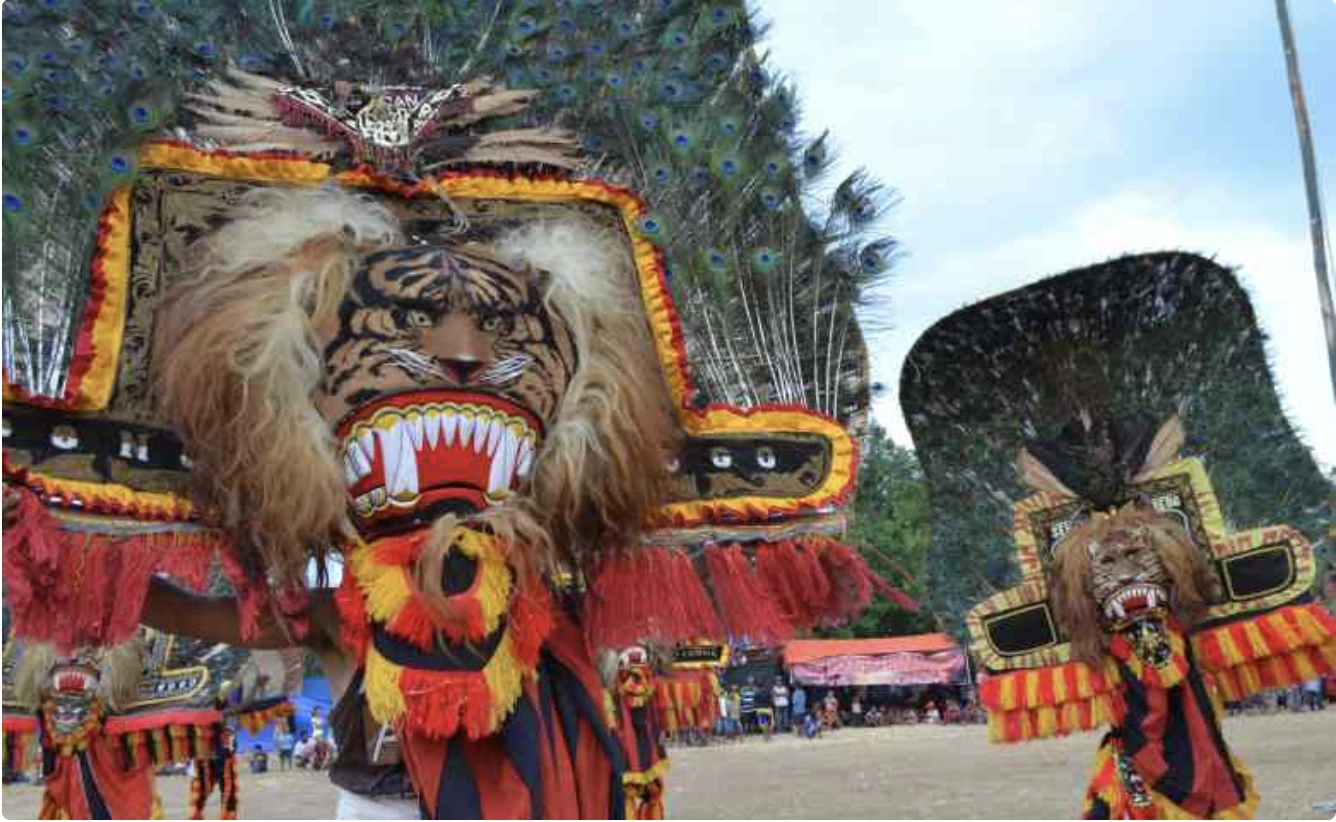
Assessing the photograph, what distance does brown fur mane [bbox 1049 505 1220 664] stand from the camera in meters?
5.20

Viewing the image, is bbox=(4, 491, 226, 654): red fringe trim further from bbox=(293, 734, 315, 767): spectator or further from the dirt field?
bbox=(293, 734, 315, 767): spectator

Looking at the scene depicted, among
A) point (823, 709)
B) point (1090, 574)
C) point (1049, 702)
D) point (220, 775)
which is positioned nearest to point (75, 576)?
point (1090, 574)

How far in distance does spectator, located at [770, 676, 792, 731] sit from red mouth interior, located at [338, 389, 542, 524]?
25087 mm

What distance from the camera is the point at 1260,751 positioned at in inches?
524

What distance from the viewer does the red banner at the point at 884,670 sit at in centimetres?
2703

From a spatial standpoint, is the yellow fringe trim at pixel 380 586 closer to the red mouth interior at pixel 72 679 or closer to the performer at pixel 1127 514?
the performer at pixel 1127 514

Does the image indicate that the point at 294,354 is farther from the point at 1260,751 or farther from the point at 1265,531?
the point at 1260,751

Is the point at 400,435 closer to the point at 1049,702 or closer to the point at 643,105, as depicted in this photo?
the point at 643,105

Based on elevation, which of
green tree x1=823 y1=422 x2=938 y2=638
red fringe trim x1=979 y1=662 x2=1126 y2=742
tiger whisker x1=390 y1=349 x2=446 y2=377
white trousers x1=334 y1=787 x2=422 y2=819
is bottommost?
white trousers x1=334 y1=787 x2=422 y2=819

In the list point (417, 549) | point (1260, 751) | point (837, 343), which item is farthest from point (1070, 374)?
point (1260, 751)

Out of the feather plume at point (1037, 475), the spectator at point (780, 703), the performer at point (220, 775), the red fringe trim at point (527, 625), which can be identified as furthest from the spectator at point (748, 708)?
the red fringe trim at point (527, 625)

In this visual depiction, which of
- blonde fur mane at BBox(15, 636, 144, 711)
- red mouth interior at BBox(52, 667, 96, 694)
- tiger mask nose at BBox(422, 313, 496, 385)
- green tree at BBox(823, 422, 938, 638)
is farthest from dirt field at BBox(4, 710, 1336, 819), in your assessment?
green tree at BBox(823, 422, 938, 638)

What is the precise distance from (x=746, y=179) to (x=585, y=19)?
2.42ft

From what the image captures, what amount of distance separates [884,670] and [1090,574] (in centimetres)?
2277
